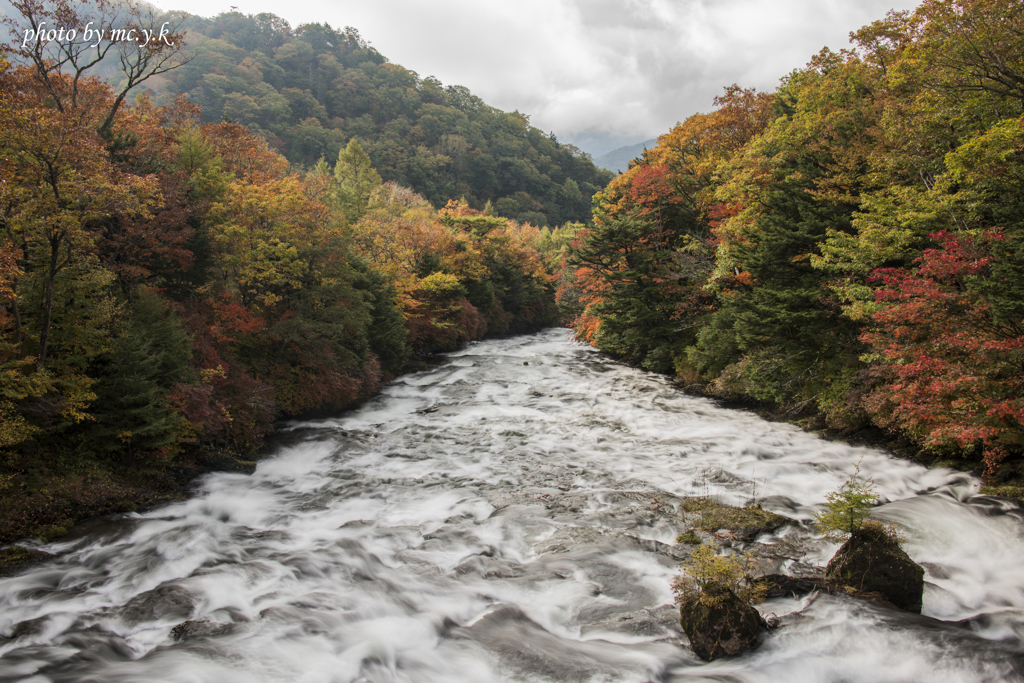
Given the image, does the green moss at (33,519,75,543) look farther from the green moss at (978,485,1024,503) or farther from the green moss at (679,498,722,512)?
the green moss at (978,485,1024,503)

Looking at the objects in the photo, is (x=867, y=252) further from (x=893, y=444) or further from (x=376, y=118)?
(x=376, y=118)

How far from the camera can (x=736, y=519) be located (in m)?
10.2

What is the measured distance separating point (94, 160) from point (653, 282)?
78.8 ft

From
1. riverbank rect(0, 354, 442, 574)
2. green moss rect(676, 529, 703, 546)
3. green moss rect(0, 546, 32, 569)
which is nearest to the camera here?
green moss rect(0, 546, 32, 569)

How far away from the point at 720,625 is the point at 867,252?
→ 12.3 meters

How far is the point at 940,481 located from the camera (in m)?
11.8

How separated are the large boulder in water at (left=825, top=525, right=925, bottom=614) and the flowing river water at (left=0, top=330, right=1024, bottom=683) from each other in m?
0.28

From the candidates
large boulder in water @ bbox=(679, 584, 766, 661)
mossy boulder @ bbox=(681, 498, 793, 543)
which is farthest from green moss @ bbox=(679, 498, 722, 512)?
large boulder in water @ bbox=(679, 584, 766, 661)

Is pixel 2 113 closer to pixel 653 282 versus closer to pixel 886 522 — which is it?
pixel 886 522

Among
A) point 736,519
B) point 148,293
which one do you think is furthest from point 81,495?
point 736,519

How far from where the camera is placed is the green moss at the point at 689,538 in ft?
31.2

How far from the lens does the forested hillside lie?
9362 centimetres

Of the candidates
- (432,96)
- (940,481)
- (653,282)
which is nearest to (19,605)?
(940,481)

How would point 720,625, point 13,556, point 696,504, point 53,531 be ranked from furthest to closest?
point 696,504 → point 53,531 → point 13,556 → point 720,625
